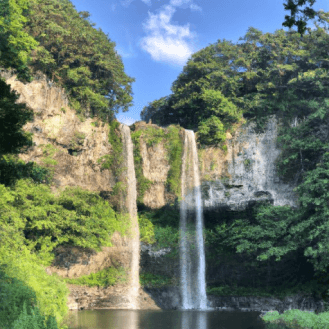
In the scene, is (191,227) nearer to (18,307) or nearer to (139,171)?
(139,171)

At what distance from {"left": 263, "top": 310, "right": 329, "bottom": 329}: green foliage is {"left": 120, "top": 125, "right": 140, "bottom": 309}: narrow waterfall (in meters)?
8.97

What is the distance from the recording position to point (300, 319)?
Result: 14047 mm

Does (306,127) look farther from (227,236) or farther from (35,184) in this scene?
(35,184)

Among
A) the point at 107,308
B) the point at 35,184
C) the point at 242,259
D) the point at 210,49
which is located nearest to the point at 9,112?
the point at 35,184

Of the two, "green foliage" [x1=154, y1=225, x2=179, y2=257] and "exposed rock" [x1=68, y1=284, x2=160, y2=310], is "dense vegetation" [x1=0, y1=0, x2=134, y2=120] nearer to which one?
"green foliage" [x1=154, y1=225, x2=179, y2=257]

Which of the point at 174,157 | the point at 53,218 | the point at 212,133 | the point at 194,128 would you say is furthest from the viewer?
the point at 194,128

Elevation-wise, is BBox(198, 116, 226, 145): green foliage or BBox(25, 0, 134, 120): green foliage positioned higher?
BBox(25, 0, 134, 120): green foliage

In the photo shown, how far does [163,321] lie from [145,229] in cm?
877

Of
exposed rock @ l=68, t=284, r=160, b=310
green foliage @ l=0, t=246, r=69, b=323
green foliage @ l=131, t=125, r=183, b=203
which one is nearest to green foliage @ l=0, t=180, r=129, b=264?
Answer: exposed rock @ l=68, t=284, r=160, b=310

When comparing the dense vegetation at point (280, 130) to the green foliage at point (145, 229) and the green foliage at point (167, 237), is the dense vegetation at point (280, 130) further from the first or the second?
the green foliage at point (145, 229)

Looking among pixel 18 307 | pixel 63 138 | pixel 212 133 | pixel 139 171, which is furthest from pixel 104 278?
pixel 18 307

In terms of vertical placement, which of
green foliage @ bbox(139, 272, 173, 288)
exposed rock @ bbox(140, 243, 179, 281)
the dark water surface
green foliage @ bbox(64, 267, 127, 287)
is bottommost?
the dark water surface

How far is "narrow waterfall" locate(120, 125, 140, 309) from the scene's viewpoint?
75.4 feet

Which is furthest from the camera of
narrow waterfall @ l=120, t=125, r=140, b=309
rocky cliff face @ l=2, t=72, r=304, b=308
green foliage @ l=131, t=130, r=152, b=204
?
green foliage @ l=131, t=130, r=152, b=204
